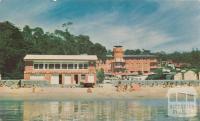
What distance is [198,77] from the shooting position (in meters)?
52.8

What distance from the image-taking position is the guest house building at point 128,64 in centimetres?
8296

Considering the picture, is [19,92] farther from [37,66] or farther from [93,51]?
[93,51]

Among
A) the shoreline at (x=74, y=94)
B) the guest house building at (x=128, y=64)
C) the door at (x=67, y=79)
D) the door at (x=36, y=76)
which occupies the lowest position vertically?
the shoreline at (x=74, y=94)

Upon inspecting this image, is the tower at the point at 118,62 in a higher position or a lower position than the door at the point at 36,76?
higher

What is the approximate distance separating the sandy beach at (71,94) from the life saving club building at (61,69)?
21.0 feet

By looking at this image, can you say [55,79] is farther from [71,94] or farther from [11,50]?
[71,94]

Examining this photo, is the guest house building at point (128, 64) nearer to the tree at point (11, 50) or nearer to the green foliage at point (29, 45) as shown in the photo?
the green foliage at point (29, 45)

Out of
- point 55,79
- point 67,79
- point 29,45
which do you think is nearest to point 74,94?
point 67,79

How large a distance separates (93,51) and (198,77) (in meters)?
29.0

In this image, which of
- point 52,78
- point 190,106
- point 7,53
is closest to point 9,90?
point 52,78

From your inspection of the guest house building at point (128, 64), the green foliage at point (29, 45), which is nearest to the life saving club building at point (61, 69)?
the green foliage at point (29, 45)

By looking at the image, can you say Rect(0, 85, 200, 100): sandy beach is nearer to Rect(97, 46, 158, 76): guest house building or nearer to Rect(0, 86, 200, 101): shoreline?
Rect(0, 86, 200, 101): shoreline

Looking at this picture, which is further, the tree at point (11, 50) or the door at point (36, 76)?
the tree at point (11, 50)

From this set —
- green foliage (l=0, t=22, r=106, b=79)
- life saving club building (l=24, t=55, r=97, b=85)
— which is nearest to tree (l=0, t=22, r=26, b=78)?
green foliage (l=0, t=22, r=106, b=79)
